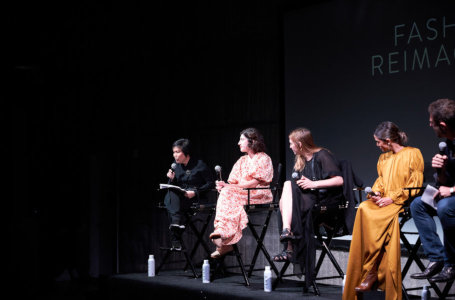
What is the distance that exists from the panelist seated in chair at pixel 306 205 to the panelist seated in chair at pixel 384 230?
1.24 ft

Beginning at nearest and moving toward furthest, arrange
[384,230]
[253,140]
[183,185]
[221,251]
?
[384,230] → [221,251] → [253,140] → [183,185]

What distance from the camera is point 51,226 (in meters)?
7.74

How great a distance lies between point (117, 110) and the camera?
26.2 ft

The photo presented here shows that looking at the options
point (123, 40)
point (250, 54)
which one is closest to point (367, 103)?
point (250, 54)

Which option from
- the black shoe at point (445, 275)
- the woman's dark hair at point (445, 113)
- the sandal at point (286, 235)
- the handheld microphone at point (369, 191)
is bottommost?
the black shoe at point (445, 275)

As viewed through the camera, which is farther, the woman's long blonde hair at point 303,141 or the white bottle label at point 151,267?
the white bottle label at point 151,267

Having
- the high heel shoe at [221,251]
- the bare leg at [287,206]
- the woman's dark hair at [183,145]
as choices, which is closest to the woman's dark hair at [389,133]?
the bare leg at [287,206]

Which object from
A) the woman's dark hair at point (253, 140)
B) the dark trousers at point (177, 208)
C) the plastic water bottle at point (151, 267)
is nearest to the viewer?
the woman's dark hair at point (253, 140)

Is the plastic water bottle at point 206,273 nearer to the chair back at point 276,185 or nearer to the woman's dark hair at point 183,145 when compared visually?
the chair back at point 276,185

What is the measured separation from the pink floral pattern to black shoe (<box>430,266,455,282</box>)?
75.5 inches

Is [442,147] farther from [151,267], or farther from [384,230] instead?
[151,267]

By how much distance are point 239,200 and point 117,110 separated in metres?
3.08

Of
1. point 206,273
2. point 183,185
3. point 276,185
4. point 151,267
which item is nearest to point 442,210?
point 276,185

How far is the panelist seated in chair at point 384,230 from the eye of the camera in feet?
13.6
